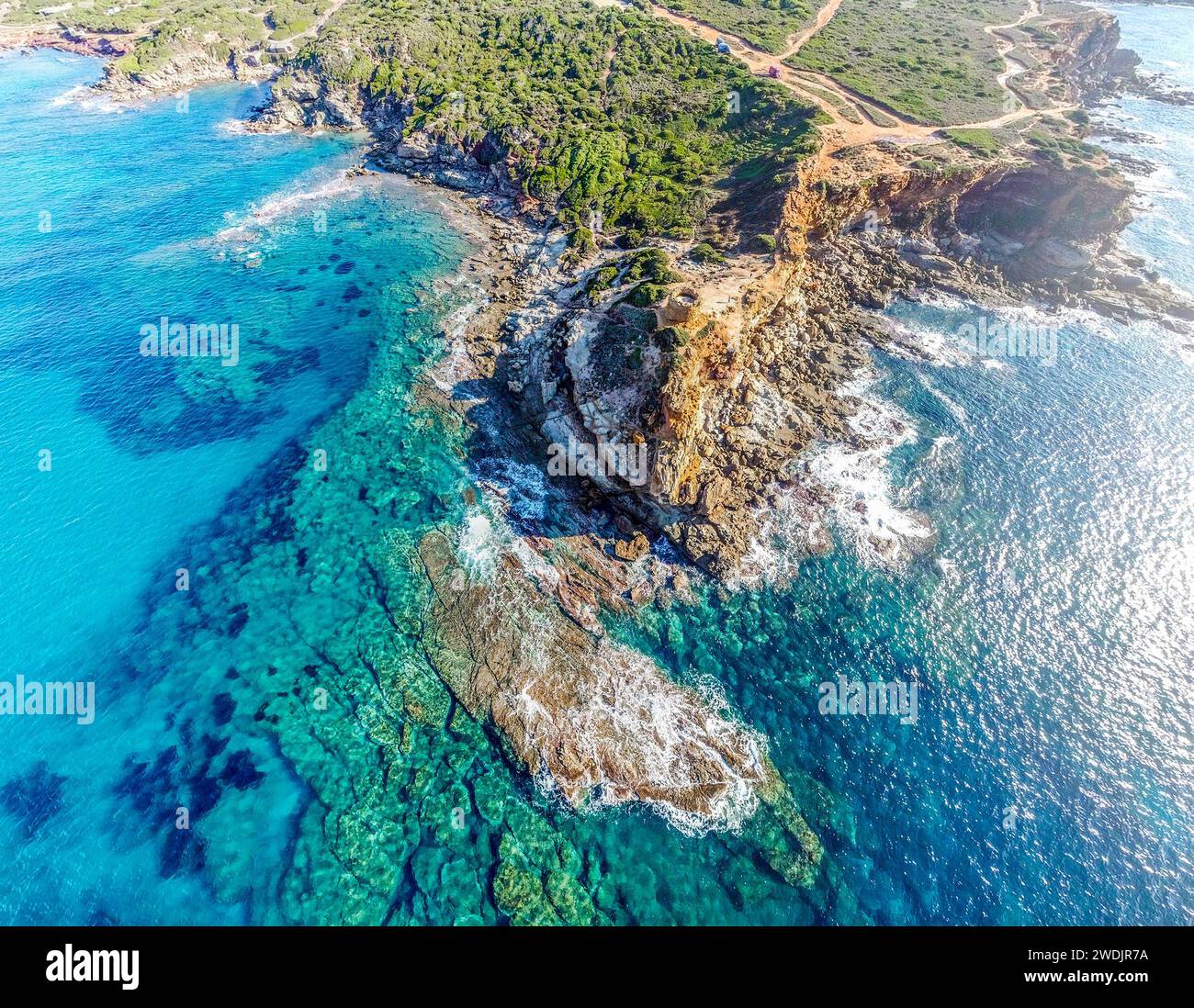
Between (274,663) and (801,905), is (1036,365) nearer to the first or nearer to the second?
(801,905)

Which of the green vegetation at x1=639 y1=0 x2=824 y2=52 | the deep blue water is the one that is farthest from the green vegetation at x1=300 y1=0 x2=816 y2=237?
the deep blue water

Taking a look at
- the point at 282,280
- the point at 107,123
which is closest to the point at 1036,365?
the point at 282,280

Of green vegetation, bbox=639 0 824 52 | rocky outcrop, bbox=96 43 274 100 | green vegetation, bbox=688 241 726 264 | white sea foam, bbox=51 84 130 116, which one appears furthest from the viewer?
rocky outcrop, bbox=96 43 274 100

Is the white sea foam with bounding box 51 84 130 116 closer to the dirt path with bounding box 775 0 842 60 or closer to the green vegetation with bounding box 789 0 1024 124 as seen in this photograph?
the dirt path with bounding box 775 0 842 60

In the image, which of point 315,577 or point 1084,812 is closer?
point 1084,812

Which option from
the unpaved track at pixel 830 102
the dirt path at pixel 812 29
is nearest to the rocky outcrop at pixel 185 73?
the unpaved track at pixel 830 102
